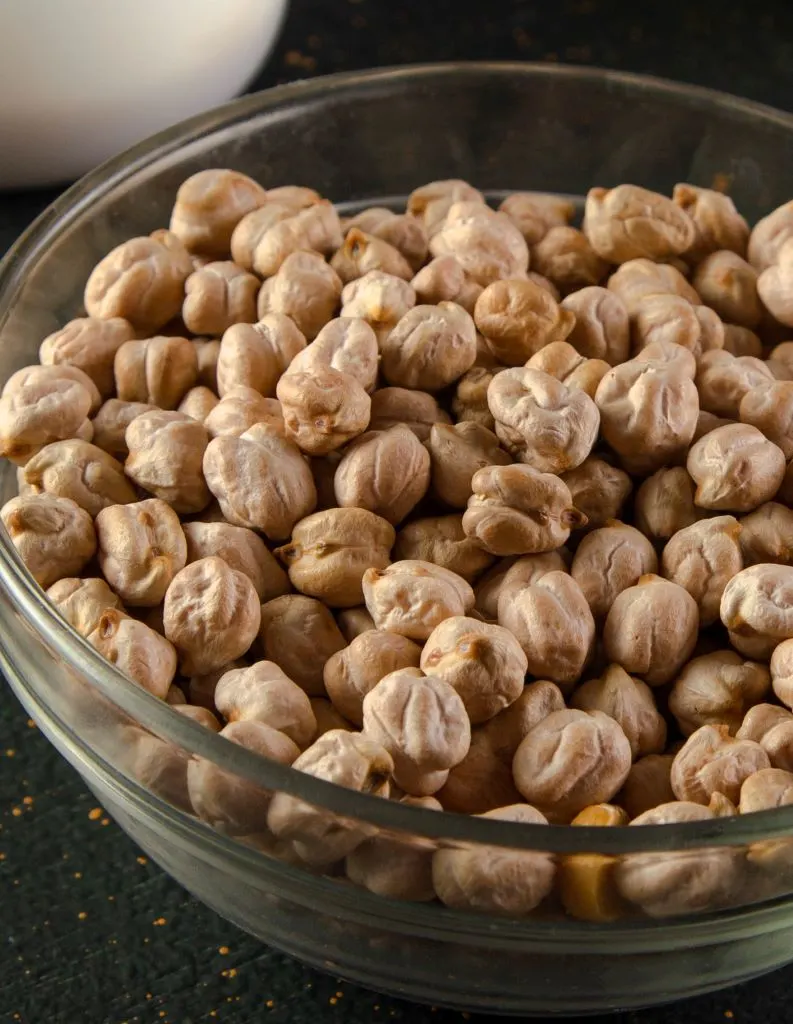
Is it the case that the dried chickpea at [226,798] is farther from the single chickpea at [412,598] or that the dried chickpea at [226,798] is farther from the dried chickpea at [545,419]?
the dried chickpea at [545,419]

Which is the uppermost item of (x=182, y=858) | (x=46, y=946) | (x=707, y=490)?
(x=707, y=490)

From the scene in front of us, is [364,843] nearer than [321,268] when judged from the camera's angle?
Yes

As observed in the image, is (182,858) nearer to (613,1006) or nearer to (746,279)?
(613,1006)

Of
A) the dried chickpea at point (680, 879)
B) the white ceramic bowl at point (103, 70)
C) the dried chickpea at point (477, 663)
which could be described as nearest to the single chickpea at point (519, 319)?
the dried chickpea at point (477, 663)

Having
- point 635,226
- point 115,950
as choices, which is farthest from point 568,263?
point 115,950

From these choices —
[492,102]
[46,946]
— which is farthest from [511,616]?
[492,102]

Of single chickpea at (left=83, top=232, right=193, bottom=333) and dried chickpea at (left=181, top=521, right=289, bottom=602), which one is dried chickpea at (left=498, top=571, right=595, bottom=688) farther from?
single chickpea at (left=83, top=232, right=193, bottom=333)
